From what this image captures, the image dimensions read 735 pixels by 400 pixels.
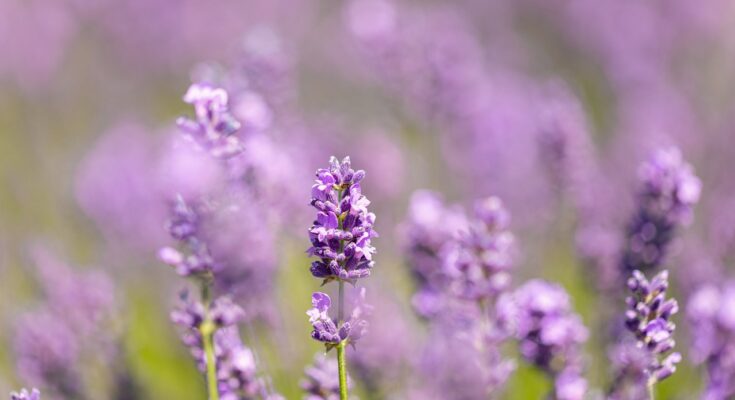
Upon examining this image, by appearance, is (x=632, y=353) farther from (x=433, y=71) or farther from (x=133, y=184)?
(x=133, y=184)

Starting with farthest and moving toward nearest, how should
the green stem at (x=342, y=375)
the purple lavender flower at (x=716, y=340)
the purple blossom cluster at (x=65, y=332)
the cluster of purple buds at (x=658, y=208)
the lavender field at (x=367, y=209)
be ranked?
the purple blossom cluster at (x=65, y=332) < the cluster of purple buds at (x=658, y=208) < the purple lavender flower at (x=716, y=340) < the lavender field at (x=367, y=209) < the green stem at (x=342, y=375)

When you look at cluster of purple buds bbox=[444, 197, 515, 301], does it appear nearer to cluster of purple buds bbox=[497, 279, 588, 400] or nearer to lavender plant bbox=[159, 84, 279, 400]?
cluster of purple buds bbox=[497, 279, 588, 400]

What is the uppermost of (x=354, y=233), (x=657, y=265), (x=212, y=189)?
(x=657, y=265)

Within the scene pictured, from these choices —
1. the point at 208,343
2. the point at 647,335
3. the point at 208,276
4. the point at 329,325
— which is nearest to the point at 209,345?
the point at 208,343

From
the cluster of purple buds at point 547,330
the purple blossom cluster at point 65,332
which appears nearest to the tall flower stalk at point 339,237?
the cluster of purple buds at point 547,330

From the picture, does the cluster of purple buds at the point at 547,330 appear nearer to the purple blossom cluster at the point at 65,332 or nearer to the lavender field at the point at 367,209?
the lavender field at the point at 367,209

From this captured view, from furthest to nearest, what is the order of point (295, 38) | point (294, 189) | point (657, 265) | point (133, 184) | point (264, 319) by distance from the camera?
point (295, 38), point (133, 184), point (294, 189), point (264, 319), point (657, 265)

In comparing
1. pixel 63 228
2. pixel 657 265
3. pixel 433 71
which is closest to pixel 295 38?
pixel 63 228

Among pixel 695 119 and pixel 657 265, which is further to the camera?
pixel 695 119

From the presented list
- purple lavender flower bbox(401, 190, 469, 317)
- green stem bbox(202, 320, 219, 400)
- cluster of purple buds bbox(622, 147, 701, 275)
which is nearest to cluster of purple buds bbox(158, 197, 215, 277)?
green stem bbox(202, 320, 219, 400)
